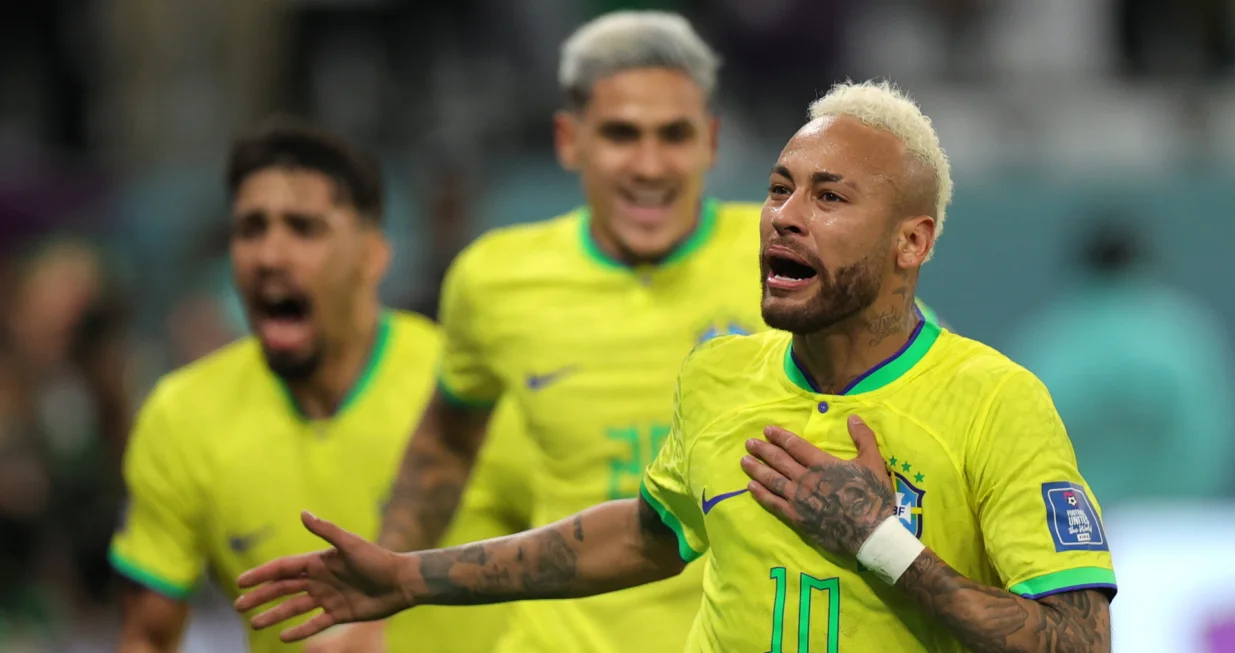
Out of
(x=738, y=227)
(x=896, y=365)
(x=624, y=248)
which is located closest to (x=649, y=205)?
(x=624, y=248)

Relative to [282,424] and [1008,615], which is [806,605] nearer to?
[1008,615]

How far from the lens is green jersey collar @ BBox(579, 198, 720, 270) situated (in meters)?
5.24

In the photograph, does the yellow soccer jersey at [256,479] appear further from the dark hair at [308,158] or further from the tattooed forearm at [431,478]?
the dark hair at [308,158]

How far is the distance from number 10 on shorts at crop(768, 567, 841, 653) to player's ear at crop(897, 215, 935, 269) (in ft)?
1.97

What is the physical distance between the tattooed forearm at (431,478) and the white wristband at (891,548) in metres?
2.19

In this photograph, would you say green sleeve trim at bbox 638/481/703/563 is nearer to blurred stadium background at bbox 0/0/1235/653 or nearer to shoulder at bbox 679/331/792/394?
shoulder at bbox 679/331/792/394

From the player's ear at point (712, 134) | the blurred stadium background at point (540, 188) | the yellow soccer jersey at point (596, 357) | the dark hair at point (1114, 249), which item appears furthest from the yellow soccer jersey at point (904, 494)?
the dark hair at point (1114, 249)

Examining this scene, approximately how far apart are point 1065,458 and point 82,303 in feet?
25.1

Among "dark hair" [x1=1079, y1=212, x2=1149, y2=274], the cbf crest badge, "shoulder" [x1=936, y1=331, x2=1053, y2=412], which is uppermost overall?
"shoulder" [x1=936, y1=331, x2=1053, y2=412]

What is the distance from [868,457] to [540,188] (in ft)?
25.7

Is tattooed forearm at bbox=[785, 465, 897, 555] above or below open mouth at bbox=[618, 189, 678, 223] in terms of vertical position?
below

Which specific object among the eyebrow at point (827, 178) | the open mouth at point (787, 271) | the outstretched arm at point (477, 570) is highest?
the eyebrow at point (827, 178)

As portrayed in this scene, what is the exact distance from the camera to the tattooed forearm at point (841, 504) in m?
3.44

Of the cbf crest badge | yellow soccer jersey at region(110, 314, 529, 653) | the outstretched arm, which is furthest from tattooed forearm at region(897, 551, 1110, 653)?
yellow soccer jersey at region(110, 314, 529, 653)
